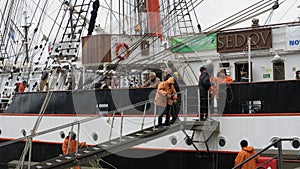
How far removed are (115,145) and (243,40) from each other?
15.8 ft

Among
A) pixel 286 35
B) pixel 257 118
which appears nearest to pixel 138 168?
pixel 257 118

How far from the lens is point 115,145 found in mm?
8375

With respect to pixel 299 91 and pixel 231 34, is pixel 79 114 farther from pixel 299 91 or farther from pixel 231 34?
pixel 299 91

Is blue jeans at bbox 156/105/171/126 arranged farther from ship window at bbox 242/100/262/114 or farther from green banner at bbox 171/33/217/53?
green banner at bbox 171/33/217/53

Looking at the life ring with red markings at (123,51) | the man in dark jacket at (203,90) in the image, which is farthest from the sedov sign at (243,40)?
the life ring with red markings at (123,51)

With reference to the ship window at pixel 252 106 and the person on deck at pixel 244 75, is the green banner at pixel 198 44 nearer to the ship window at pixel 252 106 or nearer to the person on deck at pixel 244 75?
the person on deck at pixel 244 75

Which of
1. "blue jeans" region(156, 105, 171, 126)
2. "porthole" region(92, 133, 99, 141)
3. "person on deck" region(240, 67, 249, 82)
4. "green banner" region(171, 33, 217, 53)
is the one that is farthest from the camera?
"green banner" region(171, 33, 217, 53)

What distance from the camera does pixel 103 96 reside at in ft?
37.4

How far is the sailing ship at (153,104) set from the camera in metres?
9.23

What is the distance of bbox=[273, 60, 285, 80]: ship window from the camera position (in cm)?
1093

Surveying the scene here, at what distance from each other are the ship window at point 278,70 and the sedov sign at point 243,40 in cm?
49

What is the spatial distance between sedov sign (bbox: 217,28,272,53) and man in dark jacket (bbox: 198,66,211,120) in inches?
85.2

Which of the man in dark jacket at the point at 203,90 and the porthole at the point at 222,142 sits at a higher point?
the man in dark jacket at the point at 203,90

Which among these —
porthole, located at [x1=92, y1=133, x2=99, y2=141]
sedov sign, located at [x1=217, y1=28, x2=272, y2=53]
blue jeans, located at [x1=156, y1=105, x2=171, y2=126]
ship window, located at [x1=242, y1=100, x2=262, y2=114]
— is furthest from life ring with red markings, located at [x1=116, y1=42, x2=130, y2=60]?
ship window, located at [x1=242, y1=100, x2=262, y2=114]
